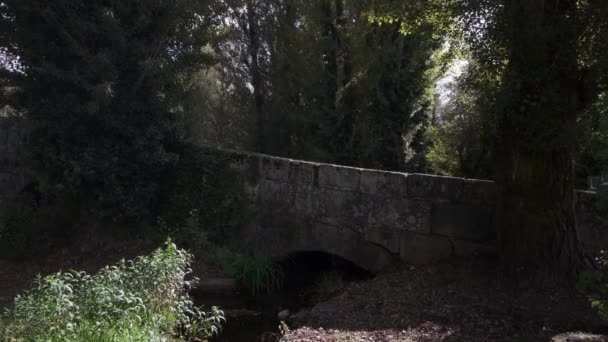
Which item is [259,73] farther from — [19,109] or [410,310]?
[410,310]

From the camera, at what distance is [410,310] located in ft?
19.2

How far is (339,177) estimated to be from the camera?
7.77m

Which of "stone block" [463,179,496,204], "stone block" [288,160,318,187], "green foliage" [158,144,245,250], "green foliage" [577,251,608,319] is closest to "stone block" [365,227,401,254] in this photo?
"stone block" [463,179,496,204]

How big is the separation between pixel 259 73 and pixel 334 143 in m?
2.79

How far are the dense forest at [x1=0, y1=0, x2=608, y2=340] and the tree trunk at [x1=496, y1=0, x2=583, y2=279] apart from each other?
1 centimetres

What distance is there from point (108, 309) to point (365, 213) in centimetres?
372

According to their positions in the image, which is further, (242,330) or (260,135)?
(260,135)

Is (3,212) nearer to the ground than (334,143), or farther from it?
nearer to the ground

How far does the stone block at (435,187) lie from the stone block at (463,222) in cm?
13

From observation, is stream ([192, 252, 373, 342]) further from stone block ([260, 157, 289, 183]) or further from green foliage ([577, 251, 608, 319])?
green foliage ([577, 251, 608, 319])

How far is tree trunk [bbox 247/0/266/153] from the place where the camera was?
13.6m

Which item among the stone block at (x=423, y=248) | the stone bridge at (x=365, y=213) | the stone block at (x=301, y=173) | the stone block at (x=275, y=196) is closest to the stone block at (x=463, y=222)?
the stone bridge at (x=365, y=213)

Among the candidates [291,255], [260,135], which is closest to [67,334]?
[291,255]

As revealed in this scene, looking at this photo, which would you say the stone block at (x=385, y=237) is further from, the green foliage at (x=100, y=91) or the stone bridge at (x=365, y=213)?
the green foliage at (x=100, y=91)
